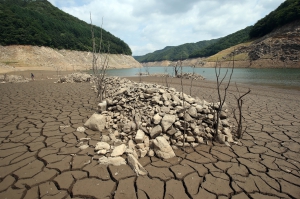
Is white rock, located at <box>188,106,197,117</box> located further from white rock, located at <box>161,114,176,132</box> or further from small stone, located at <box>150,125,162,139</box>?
small stone, located at <box>150,125,162,139</box>

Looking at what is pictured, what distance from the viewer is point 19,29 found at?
40.8 metres

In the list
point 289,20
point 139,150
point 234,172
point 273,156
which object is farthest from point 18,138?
point 289,20

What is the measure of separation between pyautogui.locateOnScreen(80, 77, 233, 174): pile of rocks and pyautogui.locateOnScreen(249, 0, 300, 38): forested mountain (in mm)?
56359

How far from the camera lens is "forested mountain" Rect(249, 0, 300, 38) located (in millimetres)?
40019

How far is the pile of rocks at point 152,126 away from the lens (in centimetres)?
277

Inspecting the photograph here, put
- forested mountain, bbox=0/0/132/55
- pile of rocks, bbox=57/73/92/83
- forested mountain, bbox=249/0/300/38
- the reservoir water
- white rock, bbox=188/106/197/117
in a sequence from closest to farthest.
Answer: white rock, bbox=188/106/197/117, pile of rocks, bbox=57/73/92/83, the reservoir water, forested mountain, bbox=0/0/132/55, forested mountain, bbox=249/0/300/38

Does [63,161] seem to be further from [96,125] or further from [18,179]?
[96,125]

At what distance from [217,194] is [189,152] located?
100 centimetres

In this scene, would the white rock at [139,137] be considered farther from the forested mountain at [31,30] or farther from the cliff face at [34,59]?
the cliff face at [34,59]

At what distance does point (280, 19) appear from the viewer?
43.8 metres

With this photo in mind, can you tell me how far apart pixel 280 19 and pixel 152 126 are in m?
61.4

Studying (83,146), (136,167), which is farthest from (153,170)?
(83,146)

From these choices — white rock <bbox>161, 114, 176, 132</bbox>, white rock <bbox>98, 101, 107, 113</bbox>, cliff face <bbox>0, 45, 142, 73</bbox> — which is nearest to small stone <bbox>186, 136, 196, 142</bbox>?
white rock <bbox>161, 114, 176, 132</bbox>

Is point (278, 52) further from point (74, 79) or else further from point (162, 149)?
point (162, 149)
